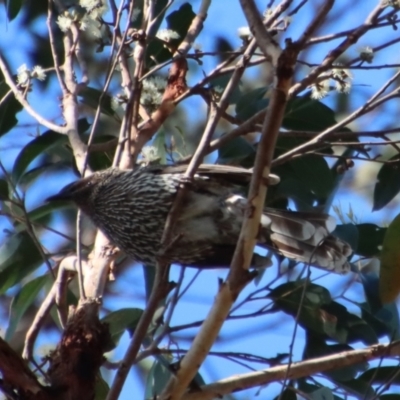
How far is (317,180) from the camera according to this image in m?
3.10

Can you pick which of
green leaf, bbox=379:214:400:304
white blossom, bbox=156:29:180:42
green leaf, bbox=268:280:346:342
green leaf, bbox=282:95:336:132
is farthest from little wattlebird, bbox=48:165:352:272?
white blossom, bbox=156:29:180:42

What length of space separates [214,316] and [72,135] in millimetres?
1173

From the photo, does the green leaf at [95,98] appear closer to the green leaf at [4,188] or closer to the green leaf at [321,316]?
the green leaf at [4,188]

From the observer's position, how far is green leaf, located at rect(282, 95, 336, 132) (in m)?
3.14

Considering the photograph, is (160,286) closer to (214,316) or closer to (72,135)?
(214,316)

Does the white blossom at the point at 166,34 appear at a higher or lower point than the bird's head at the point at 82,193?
higher

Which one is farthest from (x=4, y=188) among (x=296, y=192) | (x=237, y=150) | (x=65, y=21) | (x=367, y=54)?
(x=367, y=54)

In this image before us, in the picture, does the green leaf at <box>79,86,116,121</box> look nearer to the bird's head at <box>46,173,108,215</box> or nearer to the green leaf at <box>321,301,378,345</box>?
the bird's head at <box>46,173,108,215</box>

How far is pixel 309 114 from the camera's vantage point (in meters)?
3.16

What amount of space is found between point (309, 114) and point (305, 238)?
1.53ft

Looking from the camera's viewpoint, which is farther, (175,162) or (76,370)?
(175,162)

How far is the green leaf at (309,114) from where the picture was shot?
10.3ft

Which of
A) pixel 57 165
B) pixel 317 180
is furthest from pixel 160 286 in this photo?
pixel 57 165

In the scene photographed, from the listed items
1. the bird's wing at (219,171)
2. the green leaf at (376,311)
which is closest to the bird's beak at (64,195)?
the bird's wing at (219,171)
